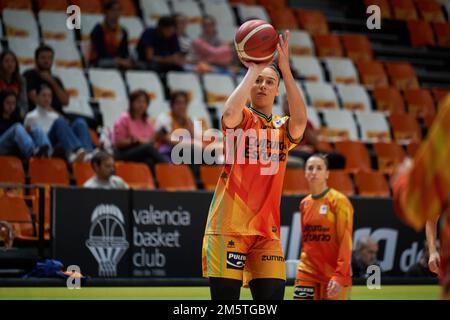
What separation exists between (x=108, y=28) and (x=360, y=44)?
6036 mm

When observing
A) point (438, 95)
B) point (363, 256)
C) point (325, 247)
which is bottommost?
point (325, 247)

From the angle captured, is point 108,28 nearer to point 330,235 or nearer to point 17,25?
point 17,25

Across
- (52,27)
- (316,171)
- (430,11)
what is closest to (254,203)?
(316,171)

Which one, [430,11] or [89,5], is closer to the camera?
[89,5]

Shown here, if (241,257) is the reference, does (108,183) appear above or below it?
above

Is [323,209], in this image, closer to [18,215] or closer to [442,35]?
[18,215]

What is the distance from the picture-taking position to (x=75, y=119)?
503 inches

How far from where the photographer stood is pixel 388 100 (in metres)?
17.7

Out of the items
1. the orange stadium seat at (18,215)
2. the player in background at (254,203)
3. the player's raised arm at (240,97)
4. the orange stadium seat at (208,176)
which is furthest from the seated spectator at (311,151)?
the player's raised arm at (240,97)

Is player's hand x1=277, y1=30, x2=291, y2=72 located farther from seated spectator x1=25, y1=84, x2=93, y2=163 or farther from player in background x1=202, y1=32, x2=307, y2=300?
seated spectator x1=25, y1=84, x2=93, y2=163

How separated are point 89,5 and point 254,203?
11148mm

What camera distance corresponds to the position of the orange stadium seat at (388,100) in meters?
17.5

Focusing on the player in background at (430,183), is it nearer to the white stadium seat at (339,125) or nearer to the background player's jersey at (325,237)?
the background player's jersey at (325,237)

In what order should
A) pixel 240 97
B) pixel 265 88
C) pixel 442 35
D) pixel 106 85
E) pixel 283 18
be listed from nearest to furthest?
pixel 240 97 → pixel 265 88 → pixel 106 85 → pixel 283 18 → pixel 442 35
